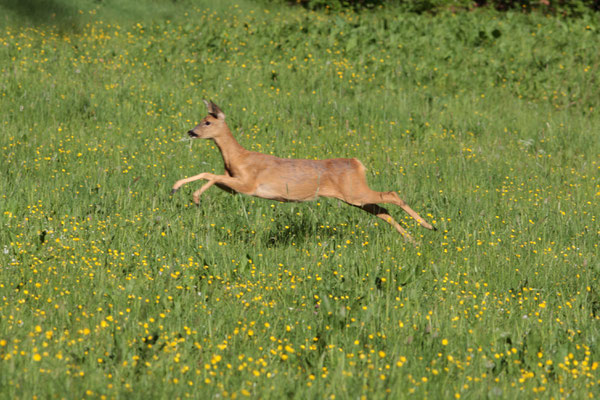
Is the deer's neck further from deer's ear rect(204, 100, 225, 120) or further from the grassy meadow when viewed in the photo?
the grassy meadow

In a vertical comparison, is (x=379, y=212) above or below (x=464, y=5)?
below

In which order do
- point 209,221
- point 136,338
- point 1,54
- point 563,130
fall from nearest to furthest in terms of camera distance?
1. point 136,338
2. point 209,221
3. point 563,130
4. point 1,54

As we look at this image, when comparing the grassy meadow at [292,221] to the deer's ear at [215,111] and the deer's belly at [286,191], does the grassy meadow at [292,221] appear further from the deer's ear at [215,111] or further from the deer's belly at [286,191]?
the deer's ear at [215,111]

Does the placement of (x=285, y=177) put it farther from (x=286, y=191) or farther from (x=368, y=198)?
(x=368, y=198)

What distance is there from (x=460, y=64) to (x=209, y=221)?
31.0 feet

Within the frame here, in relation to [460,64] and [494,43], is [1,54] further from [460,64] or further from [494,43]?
[494,43]

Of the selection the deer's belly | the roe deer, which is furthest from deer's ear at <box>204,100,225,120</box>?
the deer's belly

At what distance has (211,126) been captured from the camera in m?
7.40

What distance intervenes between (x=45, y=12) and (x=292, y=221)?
11.2 meters

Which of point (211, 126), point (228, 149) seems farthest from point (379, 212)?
point (211, 126)

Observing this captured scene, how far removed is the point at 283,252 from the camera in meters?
6.52

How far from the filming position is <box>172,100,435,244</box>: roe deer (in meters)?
7.08

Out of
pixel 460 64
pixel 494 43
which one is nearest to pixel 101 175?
pixel 460 64

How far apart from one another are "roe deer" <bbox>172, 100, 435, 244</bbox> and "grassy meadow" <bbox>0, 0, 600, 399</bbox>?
32cm
